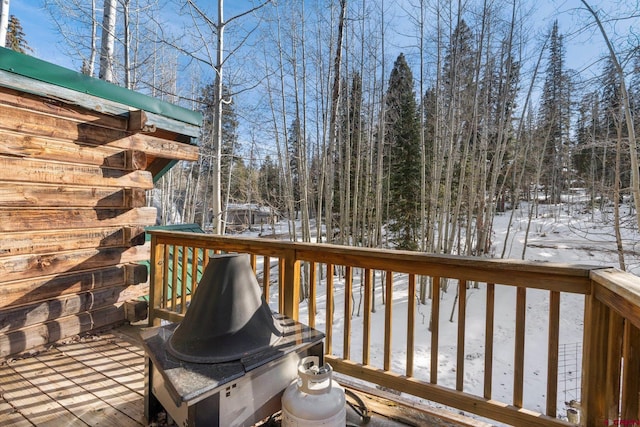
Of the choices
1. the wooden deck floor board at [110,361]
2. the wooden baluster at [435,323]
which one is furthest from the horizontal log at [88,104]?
the wooden baluster at [435,323]

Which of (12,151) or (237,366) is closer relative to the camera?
(237,366)

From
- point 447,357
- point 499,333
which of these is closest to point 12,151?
point 447,357

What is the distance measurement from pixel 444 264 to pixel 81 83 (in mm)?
2971

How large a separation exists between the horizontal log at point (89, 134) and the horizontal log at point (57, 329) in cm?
148

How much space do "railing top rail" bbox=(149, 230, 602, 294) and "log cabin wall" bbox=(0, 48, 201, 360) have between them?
4.24 ft

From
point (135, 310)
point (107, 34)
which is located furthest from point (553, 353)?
point (107, 34)

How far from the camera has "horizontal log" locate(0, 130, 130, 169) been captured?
7.45 ft

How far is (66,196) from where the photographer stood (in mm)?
2592

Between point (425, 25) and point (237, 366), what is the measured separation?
7.96m

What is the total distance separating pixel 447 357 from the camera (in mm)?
5547

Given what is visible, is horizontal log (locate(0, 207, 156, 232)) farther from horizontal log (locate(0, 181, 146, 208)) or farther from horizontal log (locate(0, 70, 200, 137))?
horizontal log (locate(0, 70, 200, 137))

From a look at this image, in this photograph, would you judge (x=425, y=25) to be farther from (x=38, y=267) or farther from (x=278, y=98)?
(x=38, y=267)

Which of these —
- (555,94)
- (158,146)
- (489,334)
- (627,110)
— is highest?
(555,94)

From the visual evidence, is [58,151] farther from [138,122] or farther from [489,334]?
[489,334]
